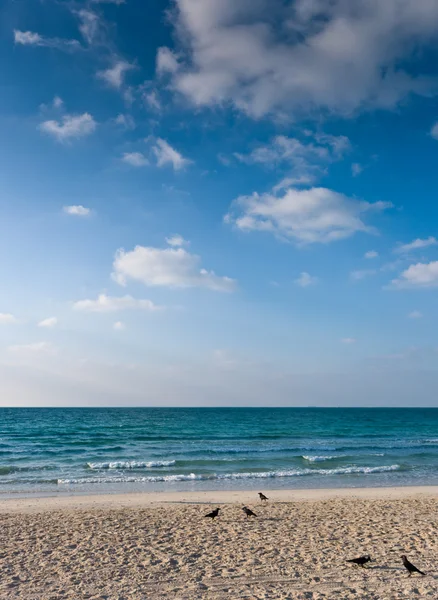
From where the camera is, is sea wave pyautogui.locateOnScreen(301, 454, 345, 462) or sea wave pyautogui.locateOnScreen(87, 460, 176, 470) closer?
sea wave pyautogui.locateOnScreen(87, 460, 176, 470)

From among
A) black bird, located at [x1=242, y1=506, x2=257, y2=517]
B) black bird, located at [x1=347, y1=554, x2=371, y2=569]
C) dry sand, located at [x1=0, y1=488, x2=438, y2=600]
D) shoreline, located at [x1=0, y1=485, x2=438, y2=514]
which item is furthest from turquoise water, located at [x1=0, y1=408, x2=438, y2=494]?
black bird, located at [x1=347, y1=554, x2=371, y2=569]

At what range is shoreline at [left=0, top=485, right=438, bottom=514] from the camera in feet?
51.5

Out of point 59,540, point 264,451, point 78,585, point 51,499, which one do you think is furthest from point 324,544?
point 264,451

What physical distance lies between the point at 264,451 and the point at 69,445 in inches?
619

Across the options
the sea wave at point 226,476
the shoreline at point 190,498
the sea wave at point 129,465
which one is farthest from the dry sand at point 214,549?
the sea wave at point 129,465

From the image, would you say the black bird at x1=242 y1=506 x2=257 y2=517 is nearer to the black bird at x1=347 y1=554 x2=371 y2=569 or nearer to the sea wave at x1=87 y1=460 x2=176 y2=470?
the black bird at x1=347 y1=554 x2=371 y2=569

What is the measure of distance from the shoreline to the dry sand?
13 cm

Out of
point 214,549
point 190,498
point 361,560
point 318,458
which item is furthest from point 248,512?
point 318,458

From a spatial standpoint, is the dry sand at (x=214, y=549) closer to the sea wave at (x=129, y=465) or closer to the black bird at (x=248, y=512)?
the black bird at (x=248, y=512)

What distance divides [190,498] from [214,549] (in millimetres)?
6986

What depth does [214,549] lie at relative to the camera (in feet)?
34.4

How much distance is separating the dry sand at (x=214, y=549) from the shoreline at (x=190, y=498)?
13 centimetres

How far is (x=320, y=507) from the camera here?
1523 centimetres

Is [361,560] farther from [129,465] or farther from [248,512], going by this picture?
[129,465]
